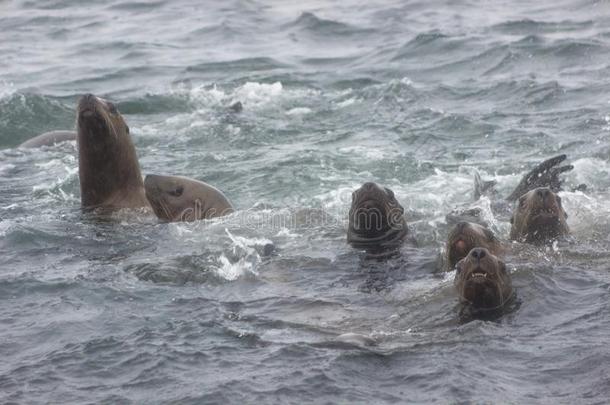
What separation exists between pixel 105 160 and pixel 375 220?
2.76 meters

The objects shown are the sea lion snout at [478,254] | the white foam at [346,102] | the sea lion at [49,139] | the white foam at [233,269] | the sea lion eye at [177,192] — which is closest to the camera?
the sea lion snout at [478,254]

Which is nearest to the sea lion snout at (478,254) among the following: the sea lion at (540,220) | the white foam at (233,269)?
the sea lion at (540,220)

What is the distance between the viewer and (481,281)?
6605mm

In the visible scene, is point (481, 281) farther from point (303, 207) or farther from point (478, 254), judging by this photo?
point (303, 207)

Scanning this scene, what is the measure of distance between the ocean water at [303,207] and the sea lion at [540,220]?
0.69 feet

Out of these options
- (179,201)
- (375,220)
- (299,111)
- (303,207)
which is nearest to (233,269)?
(375,220)

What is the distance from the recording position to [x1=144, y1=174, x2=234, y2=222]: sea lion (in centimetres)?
951

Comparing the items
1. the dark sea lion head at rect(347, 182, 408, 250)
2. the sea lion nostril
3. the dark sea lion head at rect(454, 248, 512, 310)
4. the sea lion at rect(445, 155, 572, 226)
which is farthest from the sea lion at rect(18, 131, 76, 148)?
the sea lion nostril

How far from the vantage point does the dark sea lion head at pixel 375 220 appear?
8.41m

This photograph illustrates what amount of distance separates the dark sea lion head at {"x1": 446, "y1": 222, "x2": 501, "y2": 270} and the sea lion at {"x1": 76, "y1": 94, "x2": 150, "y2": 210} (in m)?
3.35

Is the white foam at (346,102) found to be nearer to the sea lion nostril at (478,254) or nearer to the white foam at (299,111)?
the white foam at (299,111)

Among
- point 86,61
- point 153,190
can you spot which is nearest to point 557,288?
point 153,190

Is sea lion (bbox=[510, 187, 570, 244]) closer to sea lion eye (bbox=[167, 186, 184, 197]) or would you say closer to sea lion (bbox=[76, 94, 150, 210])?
sea lion eye (bbox=[167, 186, 184, 197])

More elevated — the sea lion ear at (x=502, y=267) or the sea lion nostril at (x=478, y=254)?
the sea lion nostril at (x=478, y=254)
